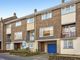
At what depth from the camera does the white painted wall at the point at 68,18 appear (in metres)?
38.0

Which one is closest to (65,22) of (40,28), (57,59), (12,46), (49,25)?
(49,25)

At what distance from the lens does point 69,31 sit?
39.8 m

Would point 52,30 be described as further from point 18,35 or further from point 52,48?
point 18,35

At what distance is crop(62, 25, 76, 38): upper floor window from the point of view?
3881 cm

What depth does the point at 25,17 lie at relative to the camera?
5341 centimetres

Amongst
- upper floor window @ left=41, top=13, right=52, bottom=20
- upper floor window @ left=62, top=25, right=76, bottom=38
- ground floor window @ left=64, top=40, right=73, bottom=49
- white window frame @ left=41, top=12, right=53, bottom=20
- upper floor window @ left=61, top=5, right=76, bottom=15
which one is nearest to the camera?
upper floor window @ left=61, top=5, right=76, bottom=15

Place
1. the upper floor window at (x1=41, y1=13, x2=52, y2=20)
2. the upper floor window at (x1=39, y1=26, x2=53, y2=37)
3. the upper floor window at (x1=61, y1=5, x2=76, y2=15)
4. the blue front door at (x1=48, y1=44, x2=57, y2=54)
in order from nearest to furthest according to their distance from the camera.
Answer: the upper floor window at (x1=61, y1=5, x2=76, y2=15) → the upper floor window at (x1=39, y1=26, x2=53, y2=37) → the blue front door at (x1=48, y1=44, x2=57, y2=54) → the upper floor window at (x1=41, y1=13, x2=52, y2=20)

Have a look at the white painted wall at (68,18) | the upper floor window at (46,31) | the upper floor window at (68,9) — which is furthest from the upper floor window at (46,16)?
the white painted wall at (68,18)

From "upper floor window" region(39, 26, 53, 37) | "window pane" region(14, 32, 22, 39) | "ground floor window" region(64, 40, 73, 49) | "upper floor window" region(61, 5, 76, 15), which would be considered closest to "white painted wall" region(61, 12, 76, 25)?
"upper floor window" region(61, 5, 76, 15)

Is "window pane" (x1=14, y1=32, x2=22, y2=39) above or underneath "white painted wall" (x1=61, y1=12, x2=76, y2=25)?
underneath

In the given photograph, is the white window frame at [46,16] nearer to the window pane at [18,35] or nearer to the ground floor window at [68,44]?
the ground floor window at [68,44]

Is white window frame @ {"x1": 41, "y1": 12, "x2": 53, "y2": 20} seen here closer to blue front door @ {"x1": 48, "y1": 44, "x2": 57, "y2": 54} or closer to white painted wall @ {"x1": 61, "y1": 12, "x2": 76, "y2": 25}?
white painted wall @ {"x1": 61, "y1": 12, "x2": 76, "y2": 25}

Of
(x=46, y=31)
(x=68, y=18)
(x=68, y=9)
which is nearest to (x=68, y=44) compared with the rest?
(x=68, y=18)

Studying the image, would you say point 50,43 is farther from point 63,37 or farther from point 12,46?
point 12,46
